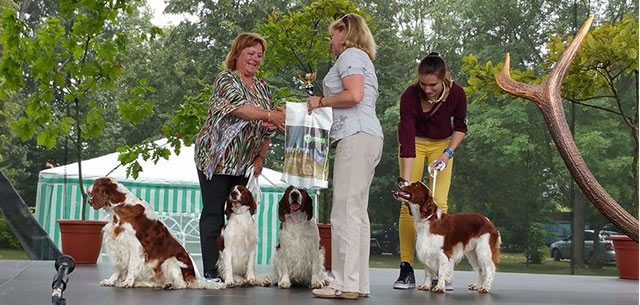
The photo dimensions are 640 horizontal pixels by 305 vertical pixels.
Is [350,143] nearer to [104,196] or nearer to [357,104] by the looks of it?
[357,104]

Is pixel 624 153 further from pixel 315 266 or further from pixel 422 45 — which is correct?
pixel 315 266

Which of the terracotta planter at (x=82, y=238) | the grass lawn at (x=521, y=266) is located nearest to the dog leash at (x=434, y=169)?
the terracotta planter at (x=82, y=238)

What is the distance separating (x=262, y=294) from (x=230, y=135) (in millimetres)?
813

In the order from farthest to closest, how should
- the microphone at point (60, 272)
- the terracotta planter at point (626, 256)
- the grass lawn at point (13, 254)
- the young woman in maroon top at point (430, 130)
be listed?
1. the grass lawn at point (13, 254)
2. the terracotta planter at point (626, 256)
3. the young woman in maroon top at point (430, 130)
4. the microphone at point (60, 272)

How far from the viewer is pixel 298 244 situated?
14.6ft

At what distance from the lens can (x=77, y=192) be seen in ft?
26.6

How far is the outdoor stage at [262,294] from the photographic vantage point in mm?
3631

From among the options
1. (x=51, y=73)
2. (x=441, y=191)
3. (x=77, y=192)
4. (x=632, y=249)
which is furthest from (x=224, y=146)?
(x=77, y=192)

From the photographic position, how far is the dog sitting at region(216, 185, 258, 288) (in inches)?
169

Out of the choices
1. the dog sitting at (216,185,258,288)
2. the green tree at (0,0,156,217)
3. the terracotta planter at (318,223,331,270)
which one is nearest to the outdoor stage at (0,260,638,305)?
the dog sitting at (216,185,258,288)

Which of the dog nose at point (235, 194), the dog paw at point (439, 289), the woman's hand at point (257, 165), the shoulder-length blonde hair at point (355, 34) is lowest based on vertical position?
the dog paw at point (439, 289)

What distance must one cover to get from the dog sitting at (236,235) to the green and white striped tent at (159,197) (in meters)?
3.67

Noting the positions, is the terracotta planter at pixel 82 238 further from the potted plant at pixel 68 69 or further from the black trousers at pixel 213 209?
the black trousers at pixel 213 209

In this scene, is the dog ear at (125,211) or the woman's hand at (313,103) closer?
the woman's hand at (313,103)
